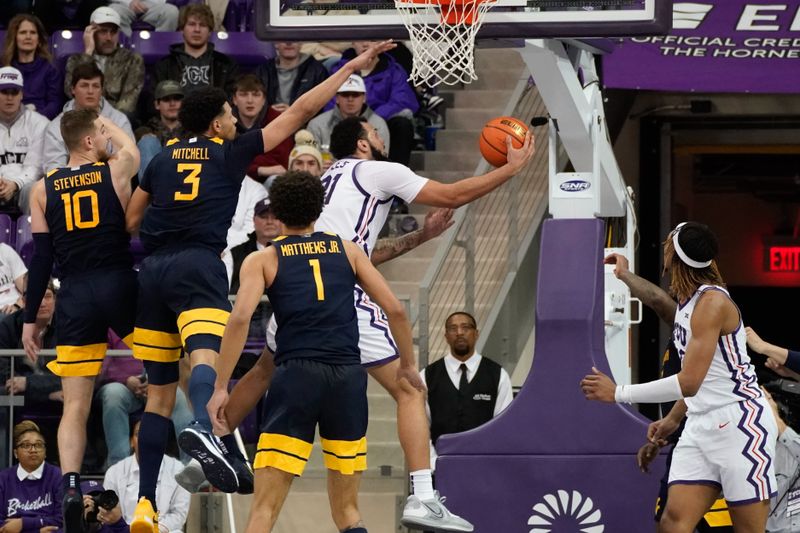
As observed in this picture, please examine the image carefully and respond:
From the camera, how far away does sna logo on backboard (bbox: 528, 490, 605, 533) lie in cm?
983

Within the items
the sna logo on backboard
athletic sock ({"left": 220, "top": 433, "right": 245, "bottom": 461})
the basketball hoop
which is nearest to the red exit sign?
the sna logo on backboard

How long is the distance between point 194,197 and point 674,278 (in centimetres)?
268

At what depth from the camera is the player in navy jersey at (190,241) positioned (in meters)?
8.55

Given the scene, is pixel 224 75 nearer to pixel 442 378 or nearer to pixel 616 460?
pixel 442 378

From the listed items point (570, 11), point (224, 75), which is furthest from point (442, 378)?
point (224, 75)

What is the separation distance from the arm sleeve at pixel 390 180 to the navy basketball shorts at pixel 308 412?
4.39 feet

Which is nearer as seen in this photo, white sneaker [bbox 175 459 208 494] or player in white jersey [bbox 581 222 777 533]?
player in white jersey [bbox 581 222 777 533]

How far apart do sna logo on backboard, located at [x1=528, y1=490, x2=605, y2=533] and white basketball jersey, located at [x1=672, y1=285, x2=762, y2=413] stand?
175 centimetres

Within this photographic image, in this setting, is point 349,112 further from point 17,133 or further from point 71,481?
point 71,481

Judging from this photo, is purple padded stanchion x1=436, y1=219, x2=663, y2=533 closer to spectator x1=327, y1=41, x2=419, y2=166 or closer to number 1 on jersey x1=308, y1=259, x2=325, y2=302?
number 1 on jersey x1=308, y1=259, x2=325, y2=302

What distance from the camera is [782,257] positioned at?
68.9 ft

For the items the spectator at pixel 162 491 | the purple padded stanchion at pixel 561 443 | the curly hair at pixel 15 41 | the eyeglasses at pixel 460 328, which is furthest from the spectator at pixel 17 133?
the purple padded stanchion at pixel 561 443

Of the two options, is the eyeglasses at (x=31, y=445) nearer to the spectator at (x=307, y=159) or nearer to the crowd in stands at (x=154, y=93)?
the crowd in stands at (x=154, y=93)

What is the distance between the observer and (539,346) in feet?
32.3
